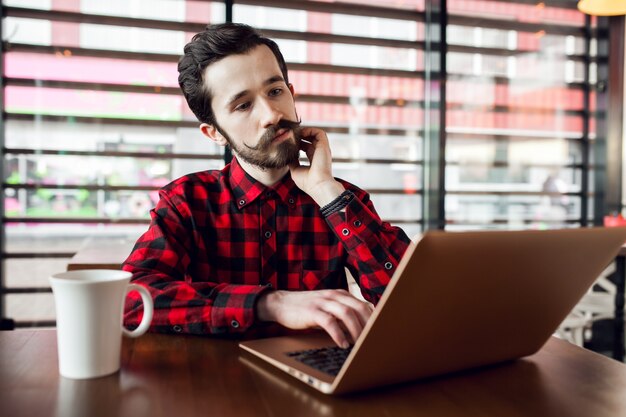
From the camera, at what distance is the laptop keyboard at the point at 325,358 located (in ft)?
2.29

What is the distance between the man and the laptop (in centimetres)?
49

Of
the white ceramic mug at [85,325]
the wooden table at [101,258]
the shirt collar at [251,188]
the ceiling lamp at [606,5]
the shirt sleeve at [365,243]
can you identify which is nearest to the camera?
the white ceramic mug at [85,325]

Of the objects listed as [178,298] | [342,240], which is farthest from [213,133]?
[178,298]

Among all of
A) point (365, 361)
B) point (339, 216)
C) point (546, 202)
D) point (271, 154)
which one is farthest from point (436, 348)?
point (546, 202)

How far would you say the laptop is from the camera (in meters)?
0.55

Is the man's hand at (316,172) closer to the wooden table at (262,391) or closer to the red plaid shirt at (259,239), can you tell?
the red plaid shirt at (259,239)

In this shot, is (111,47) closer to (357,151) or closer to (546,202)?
(357,151)

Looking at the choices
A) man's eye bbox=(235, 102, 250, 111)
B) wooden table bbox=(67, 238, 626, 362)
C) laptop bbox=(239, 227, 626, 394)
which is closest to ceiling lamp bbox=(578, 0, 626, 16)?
wooden table bbox=(67, 238, 626, 362)

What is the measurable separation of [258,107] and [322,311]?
63cm

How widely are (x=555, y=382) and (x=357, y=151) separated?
353cm

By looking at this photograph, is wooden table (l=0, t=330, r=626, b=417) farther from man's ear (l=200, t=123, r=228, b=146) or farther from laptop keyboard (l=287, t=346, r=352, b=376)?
man's ear (l=200, t=123, r=228, b=146)

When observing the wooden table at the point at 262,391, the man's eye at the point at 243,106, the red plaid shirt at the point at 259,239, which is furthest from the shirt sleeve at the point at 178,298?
the man's eye at the point at 243,106

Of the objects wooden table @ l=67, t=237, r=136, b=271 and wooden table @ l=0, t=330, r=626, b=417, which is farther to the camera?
wooden table @ l=67, t=237, r=136, b=271

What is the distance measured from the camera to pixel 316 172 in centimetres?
133
